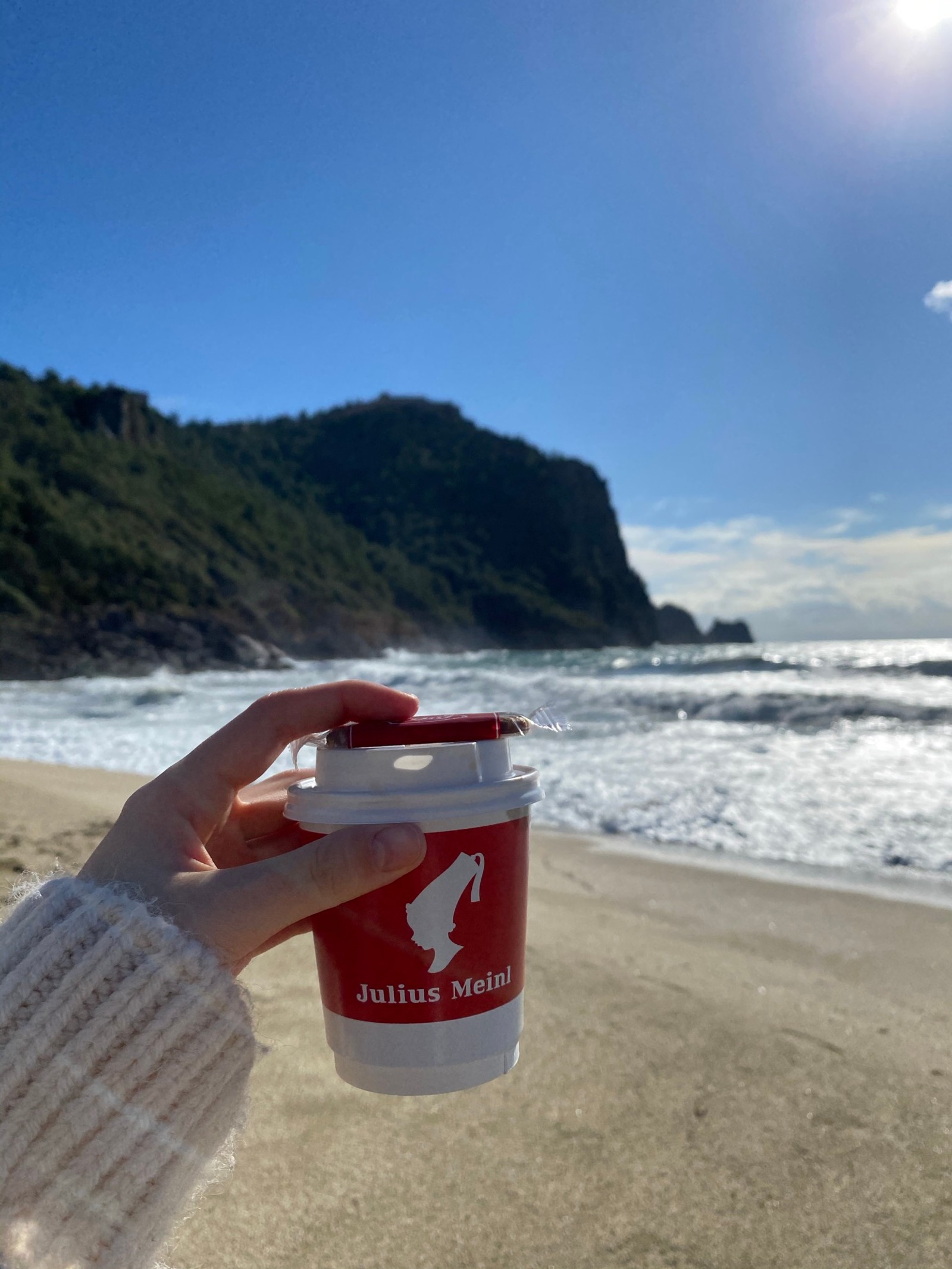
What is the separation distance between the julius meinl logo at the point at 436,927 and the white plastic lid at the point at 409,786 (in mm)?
74

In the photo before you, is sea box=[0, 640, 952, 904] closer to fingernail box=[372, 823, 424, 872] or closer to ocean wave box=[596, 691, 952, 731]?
ocean wave box=[596, 691, 952, 731]

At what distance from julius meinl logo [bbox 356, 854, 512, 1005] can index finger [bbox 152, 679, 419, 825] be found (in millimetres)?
235

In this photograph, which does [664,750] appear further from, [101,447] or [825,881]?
[101,447]

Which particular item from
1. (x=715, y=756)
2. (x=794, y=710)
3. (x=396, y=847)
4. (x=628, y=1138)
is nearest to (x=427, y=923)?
(x=396, y=847)

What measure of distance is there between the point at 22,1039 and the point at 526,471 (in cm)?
7850

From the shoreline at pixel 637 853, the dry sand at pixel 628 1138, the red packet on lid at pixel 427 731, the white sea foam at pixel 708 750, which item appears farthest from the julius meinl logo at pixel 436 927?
the white sea foam at pixel 708 750

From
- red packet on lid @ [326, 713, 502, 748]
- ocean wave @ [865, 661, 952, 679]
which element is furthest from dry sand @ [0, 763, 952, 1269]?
ocean wave @ [865, 661, 952, 679]

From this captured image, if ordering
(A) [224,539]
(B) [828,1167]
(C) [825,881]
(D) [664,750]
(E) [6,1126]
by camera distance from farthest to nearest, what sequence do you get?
(A) [224,539]
(D) [664,750]
(C) [825,881]
(B) [828,1167]
(E) [6,1126]

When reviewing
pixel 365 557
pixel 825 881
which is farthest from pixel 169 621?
pixel 825 881

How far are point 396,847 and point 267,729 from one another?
12.5 inches

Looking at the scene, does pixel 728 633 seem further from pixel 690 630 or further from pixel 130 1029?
pixel 130 1029

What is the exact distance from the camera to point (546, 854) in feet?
13.2

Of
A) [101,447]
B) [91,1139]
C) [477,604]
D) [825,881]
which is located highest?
[101,447]

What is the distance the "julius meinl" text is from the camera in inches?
39.5
